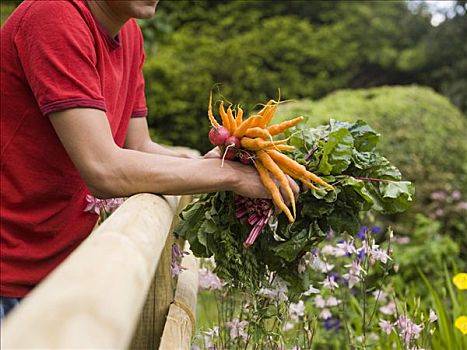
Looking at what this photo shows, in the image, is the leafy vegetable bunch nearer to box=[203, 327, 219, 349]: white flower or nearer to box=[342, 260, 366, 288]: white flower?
box=[203, 327, 219, 349]: white flower

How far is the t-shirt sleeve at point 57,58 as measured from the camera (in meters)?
1.83

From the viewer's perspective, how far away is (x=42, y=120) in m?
1.98

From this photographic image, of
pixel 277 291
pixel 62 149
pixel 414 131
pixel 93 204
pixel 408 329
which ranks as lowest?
pixel 414 131

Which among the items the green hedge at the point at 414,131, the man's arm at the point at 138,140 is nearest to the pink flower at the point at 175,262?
the man's arm at the point at 138,140

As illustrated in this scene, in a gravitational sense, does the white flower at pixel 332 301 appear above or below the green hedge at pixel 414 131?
above

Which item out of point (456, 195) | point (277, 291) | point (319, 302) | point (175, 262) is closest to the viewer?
point (277, 291)

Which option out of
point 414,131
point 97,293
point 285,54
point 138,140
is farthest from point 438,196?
point 285,54

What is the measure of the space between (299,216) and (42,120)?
808 millimetres

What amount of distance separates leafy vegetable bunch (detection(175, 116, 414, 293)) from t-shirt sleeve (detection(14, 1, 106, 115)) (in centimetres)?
51

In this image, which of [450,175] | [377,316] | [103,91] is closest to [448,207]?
[450,175]

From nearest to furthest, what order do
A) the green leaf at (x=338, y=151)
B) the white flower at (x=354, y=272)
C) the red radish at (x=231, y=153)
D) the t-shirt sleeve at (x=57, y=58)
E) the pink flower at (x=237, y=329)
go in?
the t-shirt sleeve at (x=57, y=58) < the red radish at (x=231, y=153) < the green leaf at (x=338, y=151) < the pink flower at (x=237, y=329) < the white flower at (x=354, y=272)

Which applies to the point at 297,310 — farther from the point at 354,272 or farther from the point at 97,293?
the point at 97,293

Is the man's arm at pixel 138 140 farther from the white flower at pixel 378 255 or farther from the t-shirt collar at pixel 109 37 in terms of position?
the white flower at pixel 378 255

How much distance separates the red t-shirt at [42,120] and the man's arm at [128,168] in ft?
0.17
